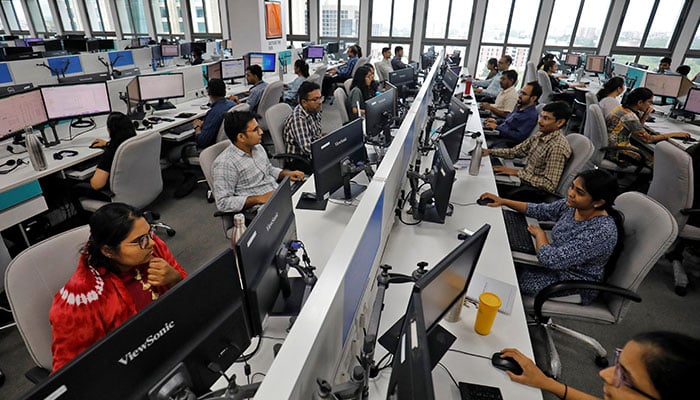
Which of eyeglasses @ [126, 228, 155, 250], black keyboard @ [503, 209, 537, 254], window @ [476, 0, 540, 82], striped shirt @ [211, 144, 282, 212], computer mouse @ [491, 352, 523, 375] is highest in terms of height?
window @ [476, 0, 540, 82]

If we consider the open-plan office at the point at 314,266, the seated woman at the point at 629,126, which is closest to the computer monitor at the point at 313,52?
the open-plan office at the point at 314,266

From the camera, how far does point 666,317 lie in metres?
2.35

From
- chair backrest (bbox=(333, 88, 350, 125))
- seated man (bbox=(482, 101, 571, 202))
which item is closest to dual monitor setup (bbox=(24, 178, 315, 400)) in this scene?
seated man (bbox=(482, 101, 571, 202))

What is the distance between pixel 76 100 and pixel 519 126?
4.23 metres

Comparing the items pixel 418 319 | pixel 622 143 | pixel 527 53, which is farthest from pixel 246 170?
pixel 527 53

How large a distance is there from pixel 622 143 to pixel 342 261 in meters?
3.90

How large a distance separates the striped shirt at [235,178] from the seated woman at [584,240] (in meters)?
1.66

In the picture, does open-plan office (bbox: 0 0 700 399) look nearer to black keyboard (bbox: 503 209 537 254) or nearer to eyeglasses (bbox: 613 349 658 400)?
black keyboard (bbox: 503 209 537 254)

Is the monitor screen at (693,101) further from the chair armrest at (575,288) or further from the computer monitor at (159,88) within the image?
the computer monitor at (159,88)

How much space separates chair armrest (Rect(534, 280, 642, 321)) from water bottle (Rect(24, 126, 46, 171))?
3280 mm

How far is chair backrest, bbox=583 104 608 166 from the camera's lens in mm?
3475

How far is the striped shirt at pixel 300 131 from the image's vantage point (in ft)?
9.70

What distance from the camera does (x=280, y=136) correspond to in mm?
3066

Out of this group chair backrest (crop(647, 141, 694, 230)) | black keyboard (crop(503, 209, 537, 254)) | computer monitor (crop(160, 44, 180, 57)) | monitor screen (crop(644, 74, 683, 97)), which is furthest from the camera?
computer monitor (crop(160, 44, 180, 57))
